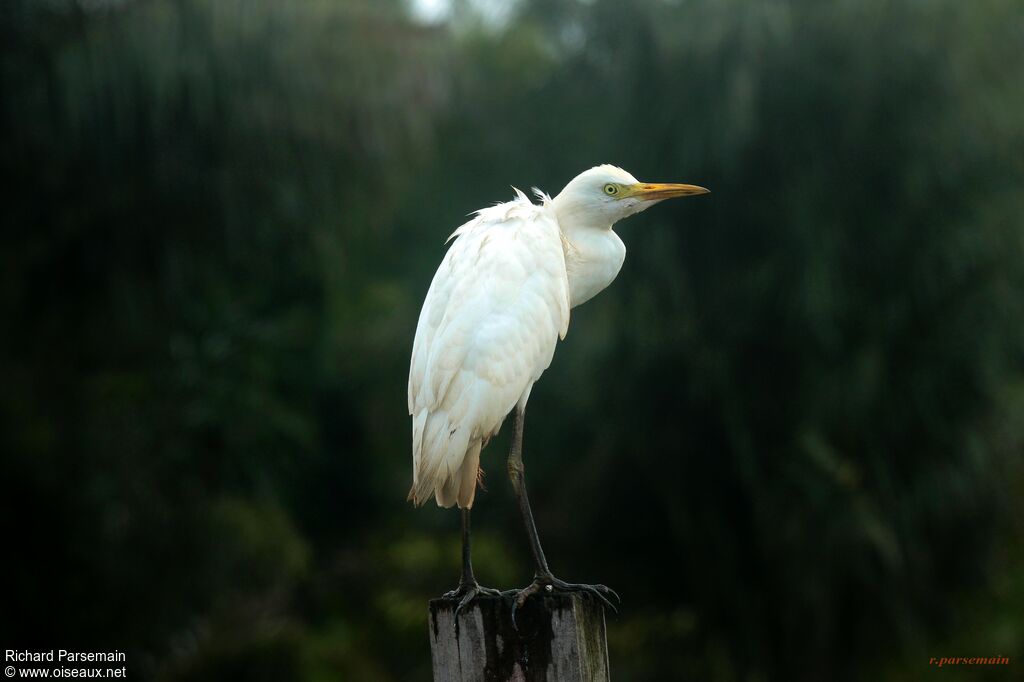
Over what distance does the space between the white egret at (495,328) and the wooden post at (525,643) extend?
16 centimetres

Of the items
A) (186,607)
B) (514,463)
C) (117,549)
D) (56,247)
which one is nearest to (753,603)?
(186,607)

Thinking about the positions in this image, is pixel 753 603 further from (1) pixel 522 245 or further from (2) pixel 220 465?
(1) pixel 522 245

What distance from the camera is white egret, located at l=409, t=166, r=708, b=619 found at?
225 cm

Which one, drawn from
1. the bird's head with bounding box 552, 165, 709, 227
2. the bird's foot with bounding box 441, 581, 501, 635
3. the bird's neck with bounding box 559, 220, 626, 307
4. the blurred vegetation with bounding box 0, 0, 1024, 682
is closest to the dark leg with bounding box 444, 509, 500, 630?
the bird's foot with bounding box 441, 581, 501, 635

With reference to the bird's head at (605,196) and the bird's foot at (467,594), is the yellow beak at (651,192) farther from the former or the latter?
the bird's foot at (467,594)

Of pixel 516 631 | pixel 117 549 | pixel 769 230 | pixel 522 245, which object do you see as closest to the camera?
pixel 516 631

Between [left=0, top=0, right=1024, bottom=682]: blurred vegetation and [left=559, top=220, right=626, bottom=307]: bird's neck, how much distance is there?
3.10 metres

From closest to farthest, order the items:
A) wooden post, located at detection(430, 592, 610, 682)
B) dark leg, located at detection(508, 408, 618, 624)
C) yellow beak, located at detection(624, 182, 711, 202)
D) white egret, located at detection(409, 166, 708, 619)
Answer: wooden post, located at detection(430, 592, 610, 682) → dark leg, located at detection(508, 408, 618, 624) → white egret, located at detection(409, 166, 708, 619) → yellow beak, located at detection(624, 182, 711, 202)

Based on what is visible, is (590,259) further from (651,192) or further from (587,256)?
(651,192)

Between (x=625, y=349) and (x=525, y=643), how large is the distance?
4.30 metres

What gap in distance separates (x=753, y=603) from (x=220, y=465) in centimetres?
298

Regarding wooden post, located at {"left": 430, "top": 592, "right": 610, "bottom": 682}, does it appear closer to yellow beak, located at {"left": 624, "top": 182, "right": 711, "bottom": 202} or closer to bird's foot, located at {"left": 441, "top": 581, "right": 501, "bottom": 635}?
bird's foot, located at {"left": 441, "top": 581, "right": 501, "bottom": 635}

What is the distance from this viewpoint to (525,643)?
182 centimetres

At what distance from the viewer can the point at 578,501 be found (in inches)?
240
